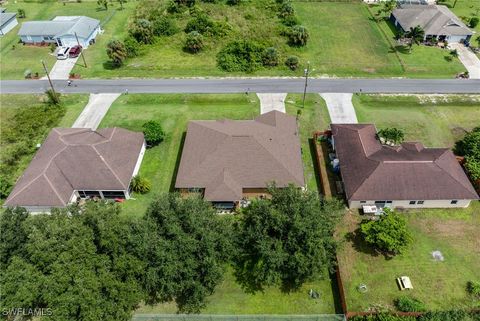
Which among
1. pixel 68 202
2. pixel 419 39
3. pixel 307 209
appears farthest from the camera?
pixel 419 39

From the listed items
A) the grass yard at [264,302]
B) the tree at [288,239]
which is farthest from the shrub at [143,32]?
the grass yard at [264,302]

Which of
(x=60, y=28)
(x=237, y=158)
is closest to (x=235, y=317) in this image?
(x=237, y=158)

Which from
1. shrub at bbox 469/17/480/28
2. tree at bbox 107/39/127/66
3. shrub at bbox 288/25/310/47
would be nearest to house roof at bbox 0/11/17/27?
tree at bbox 107/39/127/66

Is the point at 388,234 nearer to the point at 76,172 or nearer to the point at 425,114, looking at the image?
the point at 425,114

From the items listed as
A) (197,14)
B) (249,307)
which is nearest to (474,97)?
(249,307)

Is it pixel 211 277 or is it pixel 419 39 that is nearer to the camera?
pixel 211 277

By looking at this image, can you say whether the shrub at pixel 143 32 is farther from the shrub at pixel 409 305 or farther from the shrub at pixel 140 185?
the shrub at pixel 409 305

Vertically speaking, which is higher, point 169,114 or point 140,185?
point 140,185

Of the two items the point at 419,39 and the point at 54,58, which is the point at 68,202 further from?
the point at 419,39
